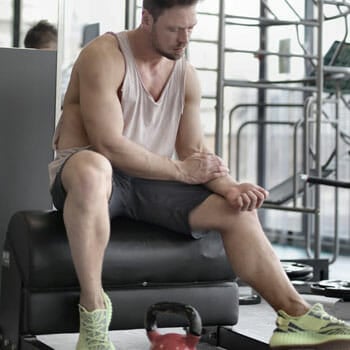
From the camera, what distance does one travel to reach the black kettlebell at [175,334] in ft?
5.31

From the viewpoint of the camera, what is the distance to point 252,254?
2072 mm

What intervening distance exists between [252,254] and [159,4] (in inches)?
26.7

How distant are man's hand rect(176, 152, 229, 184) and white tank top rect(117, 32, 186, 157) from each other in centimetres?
12

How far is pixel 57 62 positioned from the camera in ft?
8.73

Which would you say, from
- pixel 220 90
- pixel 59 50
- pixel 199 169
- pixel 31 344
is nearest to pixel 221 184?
pixel 199 169

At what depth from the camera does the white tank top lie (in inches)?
86.8

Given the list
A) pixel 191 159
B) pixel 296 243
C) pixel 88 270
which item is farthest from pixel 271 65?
pixel 88 270

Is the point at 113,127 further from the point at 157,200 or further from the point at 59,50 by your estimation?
the point at 59,50

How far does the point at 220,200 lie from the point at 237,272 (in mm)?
189

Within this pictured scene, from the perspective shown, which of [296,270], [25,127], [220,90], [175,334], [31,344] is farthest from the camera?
[220,90]

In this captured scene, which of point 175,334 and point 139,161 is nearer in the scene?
point 175,334

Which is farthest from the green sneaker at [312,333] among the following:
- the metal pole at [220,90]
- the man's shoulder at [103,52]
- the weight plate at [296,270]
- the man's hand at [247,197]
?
the metal pole at [220,90]

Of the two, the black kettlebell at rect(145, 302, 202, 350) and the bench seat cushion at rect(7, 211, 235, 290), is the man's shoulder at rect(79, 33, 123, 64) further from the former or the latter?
the black kettlebell at rect(145, 302, 202, 350)

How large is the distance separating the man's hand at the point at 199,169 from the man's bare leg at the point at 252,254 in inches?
2.7
